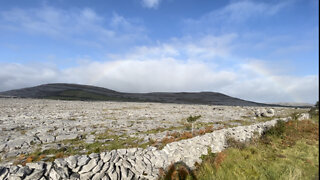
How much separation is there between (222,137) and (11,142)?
64.5 ft

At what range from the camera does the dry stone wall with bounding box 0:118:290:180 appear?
1136 cm

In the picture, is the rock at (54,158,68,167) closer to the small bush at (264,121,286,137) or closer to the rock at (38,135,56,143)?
the rock at (38,135,56,143)

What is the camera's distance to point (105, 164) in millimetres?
13008

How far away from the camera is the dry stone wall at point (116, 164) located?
1136 cm

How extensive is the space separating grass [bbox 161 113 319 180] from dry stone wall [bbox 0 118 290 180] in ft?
4.03

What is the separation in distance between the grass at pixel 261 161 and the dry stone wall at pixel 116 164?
48.3 inches

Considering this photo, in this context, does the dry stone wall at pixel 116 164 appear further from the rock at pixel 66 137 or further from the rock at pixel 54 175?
the rock at pixel 66 137

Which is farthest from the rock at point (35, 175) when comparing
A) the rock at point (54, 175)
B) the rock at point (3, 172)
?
the rock at point (3, 172)

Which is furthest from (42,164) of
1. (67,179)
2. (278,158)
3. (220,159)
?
(278,158)

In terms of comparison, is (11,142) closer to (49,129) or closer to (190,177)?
(49,129)

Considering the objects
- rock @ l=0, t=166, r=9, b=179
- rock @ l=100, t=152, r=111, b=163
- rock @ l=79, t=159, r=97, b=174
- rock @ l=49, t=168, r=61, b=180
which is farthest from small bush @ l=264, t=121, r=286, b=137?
rock @ l=0, t=166, r=9, b=179

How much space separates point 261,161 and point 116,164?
1070 centimetres

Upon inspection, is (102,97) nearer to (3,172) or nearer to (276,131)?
(276,131)

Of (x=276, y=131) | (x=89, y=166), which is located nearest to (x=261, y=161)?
(x=276, y=131)
